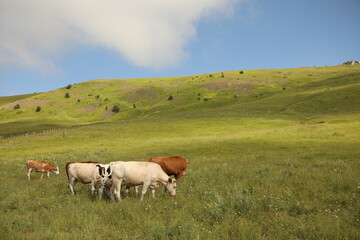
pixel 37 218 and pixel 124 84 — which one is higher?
pixel 124 84

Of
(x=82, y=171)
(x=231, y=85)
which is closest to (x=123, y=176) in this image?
(x=82, y=171)

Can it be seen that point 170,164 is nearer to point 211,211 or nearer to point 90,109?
point 211,211

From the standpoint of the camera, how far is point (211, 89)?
12862 centimetres

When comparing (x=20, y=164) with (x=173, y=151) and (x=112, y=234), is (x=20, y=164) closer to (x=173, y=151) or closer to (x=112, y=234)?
(x=173, y=151)

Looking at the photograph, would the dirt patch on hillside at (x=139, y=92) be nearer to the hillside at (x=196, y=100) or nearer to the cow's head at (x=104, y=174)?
the hillside at (x=196, y=100)

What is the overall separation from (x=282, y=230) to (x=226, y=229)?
1.48 meters

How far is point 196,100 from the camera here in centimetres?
11125

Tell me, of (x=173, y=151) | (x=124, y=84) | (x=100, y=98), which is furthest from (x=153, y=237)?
(x=124, y=84)

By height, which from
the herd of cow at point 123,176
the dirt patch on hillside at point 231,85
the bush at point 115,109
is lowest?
the herd of cow at point 123,176

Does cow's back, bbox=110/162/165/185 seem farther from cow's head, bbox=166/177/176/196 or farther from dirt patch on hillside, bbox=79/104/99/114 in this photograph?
dirt patch on hillside, bbox=79/104/99/114

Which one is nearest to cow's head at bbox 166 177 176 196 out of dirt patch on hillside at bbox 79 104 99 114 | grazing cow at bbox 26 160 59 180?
grazing cow at bbox 26 160 59 180

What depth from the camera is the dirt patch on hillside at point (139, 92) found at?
5354 inches

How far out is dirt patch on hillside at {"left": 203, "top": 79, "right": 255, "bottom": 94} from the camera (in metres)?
123

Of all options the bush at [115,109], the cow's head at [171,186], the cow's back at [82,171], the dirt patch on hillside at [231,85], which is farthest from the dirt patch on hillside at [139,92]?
the cow's head at [171,186]
